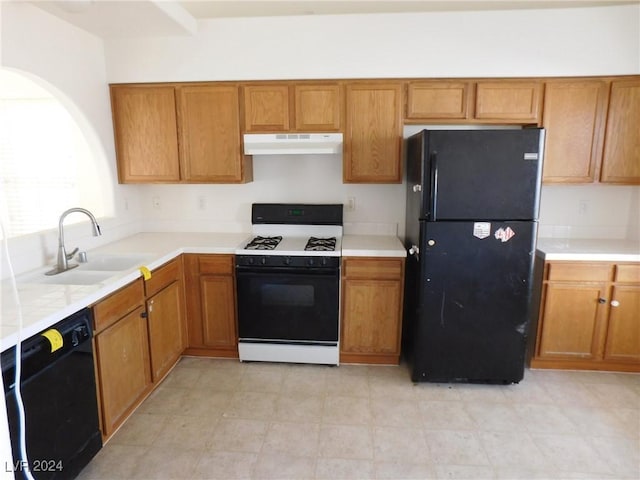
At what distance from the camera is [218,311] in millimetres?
3031

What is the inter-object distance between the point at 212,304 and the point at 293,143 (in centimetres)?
132

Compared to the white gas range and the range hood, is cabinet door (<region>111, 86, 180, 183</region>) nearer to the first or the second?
the range hood

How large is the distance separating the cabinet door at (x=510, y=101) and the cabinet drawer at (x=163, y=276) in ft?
7.77

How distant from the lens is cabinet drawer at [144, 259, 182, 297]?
2.52 m

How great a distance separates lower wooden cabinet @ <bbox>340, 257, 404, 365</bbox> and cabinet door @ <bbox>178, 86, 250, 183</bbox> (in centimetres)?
113

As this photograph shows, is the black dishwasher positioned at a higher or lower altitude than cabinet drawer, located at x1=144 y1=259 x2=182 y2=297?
lower

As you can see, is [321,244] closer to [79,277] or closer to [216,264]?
[216,264]

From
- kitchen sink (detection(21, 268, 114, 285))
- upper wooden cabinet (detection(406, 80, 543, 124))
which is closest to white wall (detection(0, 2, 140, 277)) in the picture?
kitchen sink (detection(21, 268, 114, 285))

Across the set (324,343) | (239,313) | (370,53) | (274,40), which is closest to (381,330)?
(324,343)

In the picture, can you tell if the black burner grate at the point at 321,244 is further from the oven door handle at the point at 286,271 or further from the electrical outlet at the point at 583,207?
the electrical outlet at the point at 583,207

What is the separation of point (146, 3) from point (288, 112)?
1.07m

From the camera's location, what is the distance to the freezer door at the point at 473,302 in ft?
8.36

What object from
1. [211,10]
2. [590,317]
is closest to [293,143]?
[211,10]

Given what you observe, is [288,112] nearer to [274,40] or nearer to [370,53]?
[274,40]
